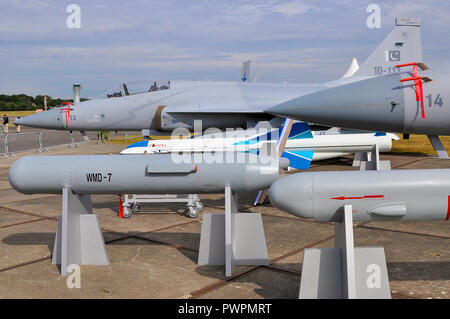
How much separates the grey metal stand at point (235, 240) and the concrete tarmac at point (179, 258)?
0.59 ft

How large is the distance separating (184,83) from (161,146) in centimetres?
309

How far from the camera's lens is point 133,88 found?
13.5 metres

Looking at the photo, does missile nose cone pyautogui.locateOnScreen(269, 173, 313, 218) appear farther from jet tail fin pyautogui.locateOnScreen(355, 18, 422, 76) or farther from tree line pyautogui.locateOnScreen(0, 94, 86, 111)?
tree line pyautogui.locateOnScreen(0, 94, 86, 111)

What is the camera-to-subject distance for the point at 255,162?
6.29m

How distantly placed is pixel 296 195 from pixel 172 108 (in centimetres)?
910

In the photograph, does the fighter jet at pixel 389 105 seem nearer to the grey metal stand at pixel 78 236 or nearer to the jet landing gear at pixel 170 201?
the grey metal stand at pixel 78 236

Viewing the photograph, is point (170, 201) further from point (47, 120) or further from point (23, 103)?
point (23, 103)

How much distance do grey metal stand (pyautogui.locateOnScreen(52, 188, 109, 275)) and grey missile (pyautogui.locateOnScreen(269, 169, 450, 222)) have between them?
3253mm

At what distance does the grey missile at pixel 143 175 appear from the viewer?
20.4 feet

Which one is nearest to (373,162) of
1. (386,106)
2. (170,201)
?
(170,201)

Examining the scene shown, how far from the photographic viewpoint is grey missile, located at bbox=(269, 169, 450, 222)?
4789 millimetres

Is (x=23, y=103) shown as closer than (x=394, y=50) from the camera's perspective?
No

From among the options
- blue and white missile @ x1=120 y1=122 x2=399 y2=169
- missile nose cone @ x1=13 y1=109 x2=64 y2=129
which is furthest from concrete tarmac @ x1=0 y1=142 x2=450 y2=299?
missile nose cone @ x1=13 y1=109 x2=64 y2=129
